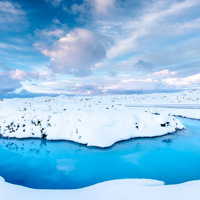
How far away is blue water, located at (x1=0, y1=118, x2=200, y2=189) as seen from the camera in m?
6.93

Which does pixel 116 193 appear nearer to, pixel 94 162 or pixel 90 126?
pixel 94 162

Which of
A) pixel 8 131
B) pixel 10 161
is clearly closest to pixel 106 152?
pixel 10 161

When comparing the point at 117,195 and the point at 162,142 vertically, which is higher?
the point at 117,195

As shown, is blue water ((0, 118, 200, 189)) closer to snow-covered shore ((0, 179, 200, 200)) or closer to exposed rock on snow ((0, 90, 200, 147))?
exposed rock on snow ((0, 90, 200, 147))

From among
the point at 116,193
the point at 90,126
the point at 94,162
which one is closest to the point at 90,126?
the point at 90,126

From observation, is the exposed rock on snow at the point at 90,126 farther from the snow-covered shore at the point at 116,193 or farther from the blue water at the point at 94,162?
the snow-covered shore at the point at 116,193

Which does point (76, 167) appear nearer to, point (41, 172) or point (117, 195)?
point (41, 172)

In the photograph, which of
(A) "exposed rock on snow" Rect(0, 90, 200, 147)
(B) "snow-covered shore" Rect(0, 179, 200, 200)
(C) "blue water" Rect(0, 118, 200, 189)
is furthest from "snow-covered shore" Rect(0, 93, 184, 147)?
(B) "snow-covered shore" Rect(0, 179, 200, 200)

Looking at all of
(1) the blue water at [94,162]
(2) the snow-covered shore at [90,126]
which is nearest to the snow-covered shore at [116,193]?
(1) the blue water at [94,162]

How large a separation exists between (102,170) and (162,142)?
7.07 meters

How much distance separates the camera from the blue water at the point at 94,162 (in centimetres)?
693

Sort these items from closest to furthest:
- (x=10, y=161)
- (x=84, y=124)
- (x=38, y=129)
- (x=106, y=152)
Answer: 1. (x=10, y=161)
2. (x=106, y=152)
3. (x=84, y=124)
4. (x=38, y=129)

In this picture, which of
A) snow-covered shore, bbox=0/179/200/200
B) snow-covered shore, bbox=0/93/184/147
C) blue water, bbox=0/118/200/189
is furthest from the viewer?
snow-covered shore, bbox=0/93/184/147

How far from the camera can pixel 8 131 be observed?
50.2ft
